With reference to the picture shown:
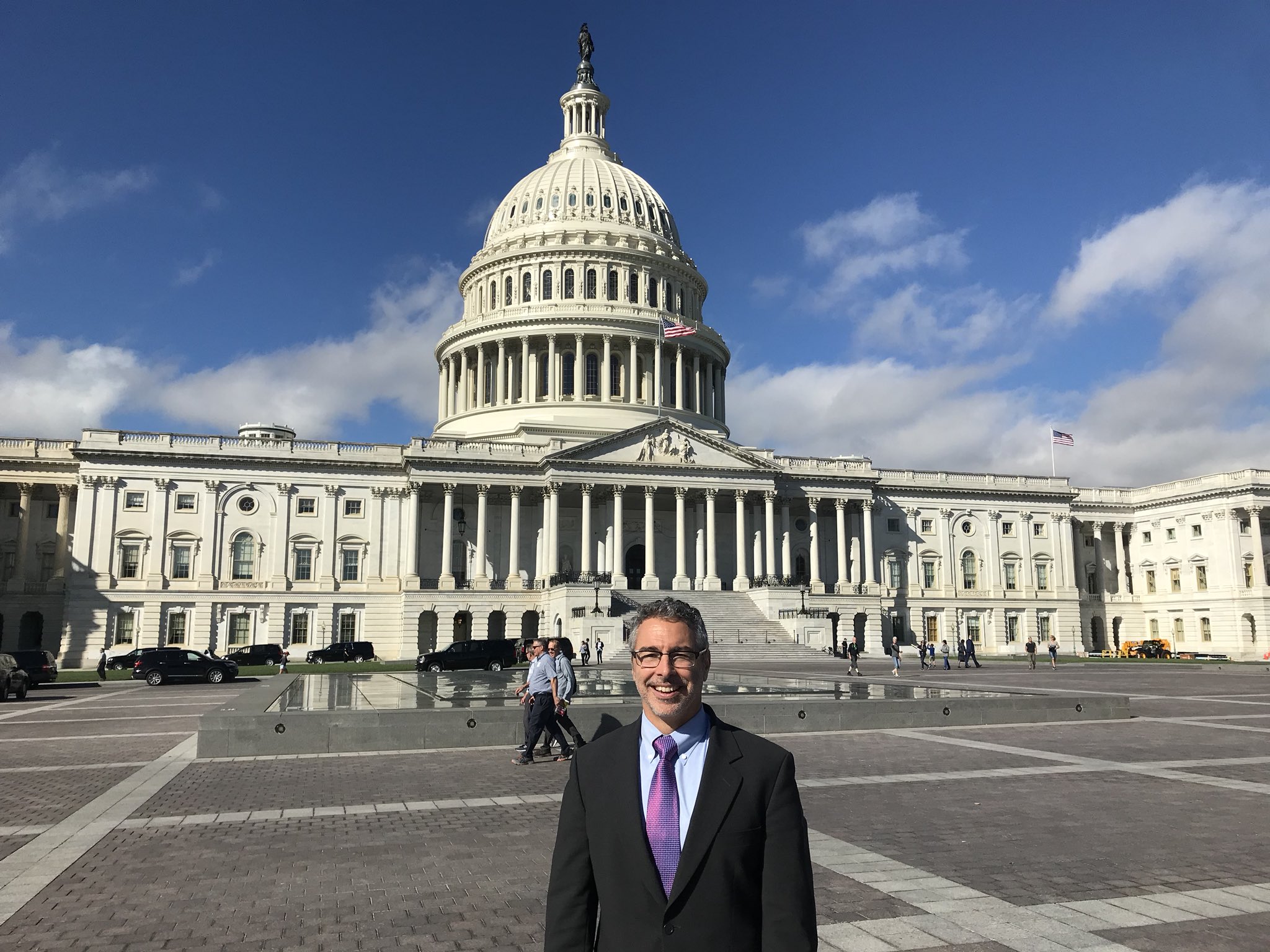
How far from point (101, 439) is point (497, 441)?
92.9ft

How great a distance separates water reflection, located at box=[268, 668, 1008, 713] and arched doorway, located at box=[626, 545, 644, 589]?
44.1m

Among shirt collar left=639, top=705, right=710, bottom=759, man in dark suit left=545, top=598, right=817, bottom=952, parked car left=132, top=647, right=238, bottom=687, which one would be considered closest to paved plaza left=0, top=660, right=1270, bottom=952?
man in dark suit left=545, top=598, right=817, bottom=952

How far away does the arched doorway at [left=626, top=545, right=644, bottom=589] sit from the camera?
81188 millimetres

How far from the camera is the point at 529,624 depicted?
253ft

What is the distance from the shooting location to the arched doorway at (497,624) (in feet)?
249

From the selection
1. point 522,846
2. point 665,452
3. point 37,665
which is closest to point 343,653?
point 37,665

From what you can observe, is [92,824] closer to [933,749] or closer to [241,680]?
[933,749]

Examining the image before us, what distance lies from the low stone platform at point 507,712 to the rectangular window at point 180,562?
4965 cm

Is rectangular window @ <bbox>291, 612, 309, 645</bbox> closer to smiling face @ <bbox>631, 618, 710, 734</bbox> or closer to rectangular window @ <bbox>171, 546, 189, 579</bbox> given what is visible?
rectangular window @ <bbox>171, 546, 189, 579</bbox>

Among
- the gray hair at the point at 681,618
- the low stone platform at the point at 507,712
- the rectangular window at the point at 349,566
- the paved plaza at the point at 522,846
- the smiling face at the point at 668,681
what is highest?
the rectangular window at the point at 349,566

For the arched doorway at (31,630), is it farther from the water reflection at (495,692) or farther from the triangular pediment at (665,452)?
the water reflection at (495,692)

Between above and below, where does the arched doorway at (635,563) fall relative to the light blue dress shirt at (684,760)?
above

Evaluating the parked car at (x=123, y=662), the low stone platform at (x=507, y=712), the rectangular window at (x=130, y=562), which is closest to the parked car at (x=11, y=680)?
the low stone platform at (x=507, y=712)

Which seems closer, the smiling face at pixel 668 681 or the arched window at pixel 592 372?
the smiling face at pixel 668 681
